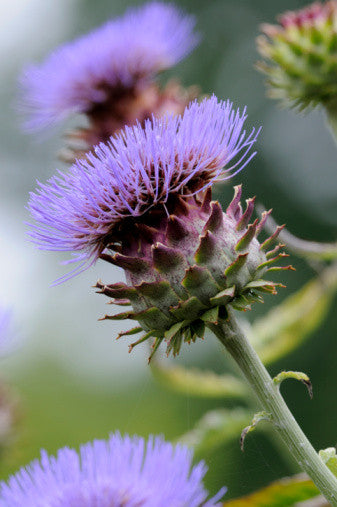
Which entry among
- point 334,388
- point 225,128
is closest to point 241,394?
point 225,128

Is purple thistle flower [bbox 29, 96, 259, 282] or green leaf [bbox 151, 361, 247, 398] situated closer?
purple thistle flower [bbox 29, 96, 259, 282]

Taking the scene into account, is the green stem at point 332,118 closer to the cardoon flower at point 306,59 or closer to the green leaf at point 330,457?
the cardoon flower at point 306,59

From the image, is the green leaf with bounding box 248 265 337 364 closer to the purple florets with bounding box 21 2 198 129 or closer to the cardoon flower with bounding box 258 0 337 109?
the cardoon flower with bounding box 258 0 337 109

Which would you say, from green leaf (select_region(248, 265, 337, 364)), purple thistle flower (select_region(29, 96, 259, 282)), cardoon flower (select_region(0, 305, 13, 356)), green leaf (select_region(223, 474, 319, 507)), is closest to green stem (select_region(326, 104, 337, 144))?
green leaf (select_region(248, 265, 337, 364))

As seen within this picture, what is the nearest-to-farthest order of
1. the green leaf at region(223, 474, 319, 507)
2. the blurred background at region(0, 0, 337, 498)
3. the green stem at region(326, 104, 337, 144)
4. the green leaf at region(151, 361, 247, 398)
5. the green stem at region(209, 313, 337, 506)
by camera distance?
the green stem at region(209, 313, 337, 506)
the green leaf at region(223, 474, 319, 507)
the green stem at region(326, 104, 337, 144)
the green leaf at region(151, 361, 247, 398)
the blurred background at region(0, 0, 337, 498)

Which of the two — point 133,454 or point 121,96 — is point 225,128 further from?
point 121,96

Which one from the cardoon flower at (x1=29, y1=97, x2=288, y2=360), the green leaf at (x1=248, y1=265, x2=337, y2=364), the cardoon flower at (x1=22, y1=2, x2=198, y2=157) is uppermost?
the cardoon flower at (x1=22, y1=2, x2=198, y2=157)

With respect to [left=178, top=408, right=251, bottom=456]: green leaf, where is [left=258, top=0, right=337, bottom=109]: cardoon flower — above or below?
above
